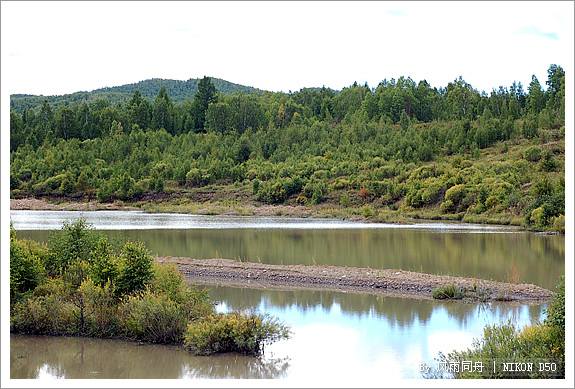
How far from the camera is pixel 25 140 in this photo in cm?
11100

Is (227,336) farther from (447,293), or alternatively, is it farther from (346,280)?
(346,280)

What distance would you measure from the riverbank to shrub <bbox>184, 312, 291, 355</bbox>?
7.66 m

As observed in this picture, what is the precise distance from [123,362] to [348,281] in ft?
33.8

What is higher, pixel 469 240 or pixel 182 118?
pixel 182 118

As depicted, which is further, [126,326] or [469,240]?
[469,240]

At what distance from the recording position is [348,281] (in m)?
21.3

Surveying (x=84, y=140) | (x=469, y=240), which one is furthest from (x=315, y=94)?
(x=469, y=240)

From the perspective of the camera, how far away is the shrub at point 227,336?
1289cm

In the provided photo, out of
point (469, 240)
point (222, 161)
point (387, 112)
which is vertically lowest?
point (469, 240)

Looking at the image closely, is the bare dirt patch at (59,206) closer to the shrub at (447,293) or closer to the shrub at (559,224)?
the shrub at (559,224)

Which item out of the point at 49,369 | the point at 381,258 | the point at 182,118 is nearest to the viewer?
the point at 49,369

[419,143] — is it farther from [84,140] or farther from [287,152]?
[84,140]

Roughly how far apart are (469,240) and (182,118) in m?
95.9

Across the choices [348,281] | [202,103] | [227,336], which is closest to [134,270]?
[227,336]
